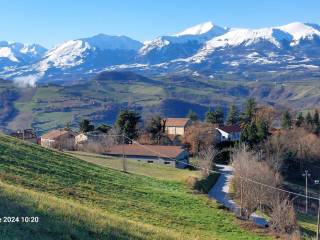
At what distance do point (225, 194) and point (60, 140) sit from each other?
35901mm

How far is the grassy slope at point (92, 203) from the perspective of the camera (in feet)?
57.8

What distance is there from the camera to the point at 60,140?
261 ft

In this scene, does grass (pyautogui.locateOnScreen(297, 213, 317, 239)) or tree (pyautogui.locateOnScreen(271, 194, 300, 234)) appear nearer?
Result: tree (pyautogui.locateOnScreen(271, 194, 300, 234))

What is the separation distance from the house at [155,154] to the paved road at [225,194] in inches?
237

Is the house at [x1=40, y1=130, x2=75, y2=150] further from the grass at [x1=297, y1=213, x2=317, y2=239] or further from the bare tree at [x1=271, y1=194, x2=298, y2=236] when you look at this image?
the bare tree at [x1=271, y1=194, x2=298, y2=236]

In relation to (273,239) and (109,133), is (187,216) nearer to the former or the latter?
(273,239)

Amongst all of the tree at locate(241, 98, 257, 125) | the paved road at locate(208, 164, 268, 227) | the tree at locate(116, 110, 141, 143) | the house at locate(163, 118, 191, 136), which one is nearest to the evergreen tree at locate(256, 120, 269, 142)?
the paved road at locate(208, 164, 268, 227)

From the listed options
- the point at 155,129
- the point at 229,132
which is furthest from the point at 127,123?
the point at 229,132

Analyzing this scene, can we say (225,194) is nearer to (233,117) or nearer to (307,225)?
(307,225)

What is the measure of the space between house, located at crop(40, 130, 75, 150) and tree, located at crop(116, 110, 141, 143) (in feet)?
25.5

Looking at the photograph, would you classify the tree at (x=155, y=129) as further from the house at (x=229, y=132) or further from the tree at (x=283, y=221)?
the tree at (x=283, y=221)

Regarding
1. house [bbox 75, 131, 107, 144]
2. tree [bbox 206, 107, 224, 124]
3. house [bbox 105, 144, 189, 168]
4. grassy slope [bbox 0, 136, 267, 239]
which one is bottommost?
house [bbox 105, 144, 189, 168]

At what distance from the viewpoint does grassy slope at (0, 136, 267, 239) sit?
1762 cm

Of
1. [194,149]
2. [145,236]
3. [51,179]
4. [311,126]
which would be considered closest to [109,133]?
[194,149]
